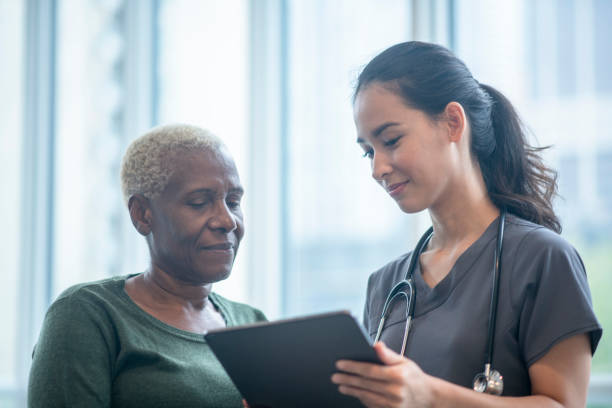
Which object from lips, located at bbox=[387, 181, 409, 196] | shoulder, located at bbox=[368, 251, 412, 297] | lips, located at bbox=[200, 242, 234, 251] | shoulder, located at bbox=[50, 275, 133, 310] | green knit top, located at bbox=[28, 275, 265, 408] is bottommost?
green knit top, located at bbox=[28, 275, 265, 408]

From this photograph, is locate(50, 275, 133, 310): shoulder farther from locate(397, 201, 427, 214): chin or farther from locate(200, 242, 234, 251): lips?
locate(397, 201, 427, 214): chin

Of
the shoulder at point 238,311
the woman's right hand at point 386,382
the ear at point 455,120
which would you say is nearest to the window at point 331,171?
the shoulder at point 238,311

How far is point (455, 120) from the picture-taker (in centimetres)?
150

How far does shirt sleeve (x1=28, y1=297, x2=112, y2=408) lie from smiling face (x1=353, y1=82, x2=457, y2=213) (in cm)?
70

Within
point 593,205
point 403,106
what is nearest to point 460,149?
point 403,106

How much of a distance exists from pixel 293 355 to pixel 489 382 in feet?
1.21

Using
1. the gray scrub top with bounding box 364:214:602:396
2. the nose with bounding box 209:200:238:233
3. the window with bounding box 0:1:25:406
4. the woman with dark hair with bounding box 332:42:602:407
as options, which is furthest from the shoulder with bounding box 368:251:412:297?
the window with bounding box 0:1:25:406

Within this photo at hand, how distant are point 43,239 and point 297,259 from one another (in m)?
1.25

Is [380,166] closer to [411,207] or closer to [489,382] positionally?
[411,207]

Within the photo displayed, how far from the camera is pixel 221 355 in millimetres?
1316

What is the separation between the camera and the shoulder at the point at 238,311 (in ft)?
6.01

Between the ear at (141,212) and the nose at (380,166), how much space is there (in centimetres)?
56

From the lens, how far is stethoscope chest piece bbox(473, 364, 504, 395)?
1.27m

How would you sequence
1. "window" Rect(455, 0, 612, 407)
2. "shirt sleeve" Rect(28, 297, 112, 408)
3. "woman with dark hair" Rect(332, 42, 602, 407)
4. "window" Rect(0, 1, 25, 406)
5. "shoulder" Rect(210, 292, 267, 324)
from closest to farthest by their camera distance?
"woman with dark hair" Rect(332, 42, 602, 407)
"shirt sleeve" Rect(28, 297, 112, 408)
"shoulder" Rect(210, 292, 267, 324)
"window" Rect(455, 0, 612, 407)
"window" Rect(0, 1, 25, 406)
